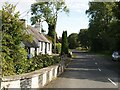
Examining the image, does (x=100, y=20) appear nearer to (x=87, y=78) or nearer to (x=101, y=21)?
(x=101, y=21)

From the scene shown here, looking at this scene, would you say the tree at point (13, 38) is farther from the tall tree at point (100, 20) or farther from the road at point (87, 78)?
the tall tree at point (100, 20)

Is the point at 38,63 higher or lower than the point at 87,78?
higher

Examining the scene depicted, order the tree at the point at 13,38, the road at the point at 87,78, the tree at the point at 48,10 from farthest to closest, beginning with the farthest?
the tree at the point at 48,10
the road at the point at 87,78
the tree at the point at 13,38

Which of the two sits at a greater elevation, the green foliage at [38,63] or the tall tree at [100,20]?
the tall tree at [100,20]

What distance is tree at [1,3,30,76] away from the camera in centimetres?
1673

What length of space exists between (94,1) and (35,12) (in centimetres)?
1804

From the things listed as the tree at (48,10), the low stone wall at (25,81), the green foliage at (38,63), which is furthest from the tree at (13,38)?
the tree at (48,10)

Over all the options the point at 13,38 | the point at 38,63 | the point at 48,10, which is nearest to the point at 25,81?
the point at 13,38

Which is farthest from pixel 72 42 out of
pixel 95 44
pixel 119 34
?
pixel 119 34

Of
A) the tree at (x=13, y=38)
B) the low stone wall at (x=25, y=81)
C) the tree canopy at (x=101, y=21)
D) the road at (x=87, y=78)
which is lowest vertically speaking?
the road at (x=87, y=78)

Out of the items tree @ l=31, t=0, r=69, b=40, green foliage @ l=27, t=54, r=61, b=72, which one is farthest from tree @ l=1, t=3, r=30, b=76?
tree @ l=31, t=0, r=69, b=40

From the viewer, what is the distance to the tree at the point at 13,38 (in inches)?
659

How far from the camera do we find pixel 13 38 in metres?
17.5

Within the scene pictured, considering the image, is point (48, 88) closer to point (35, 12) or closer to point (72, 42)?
point (35, 12)
